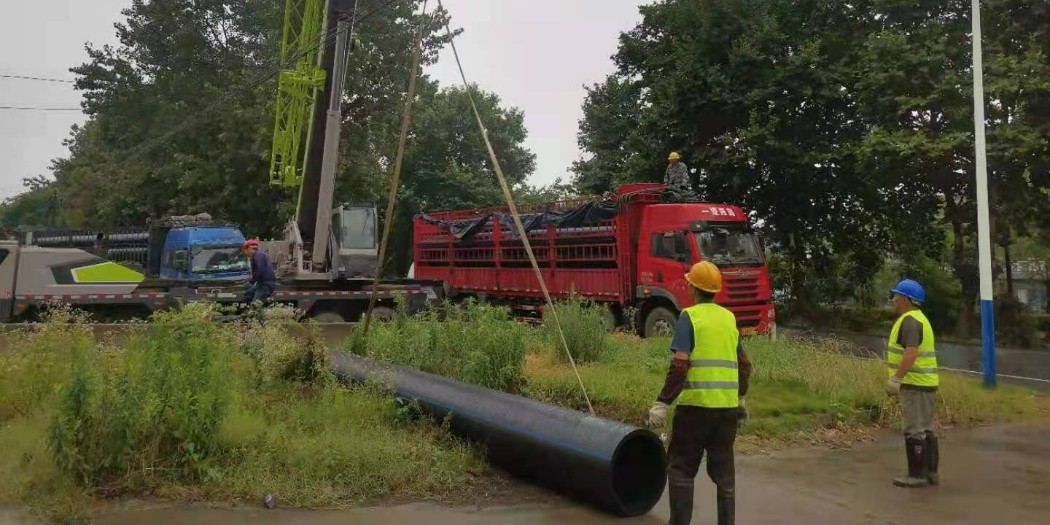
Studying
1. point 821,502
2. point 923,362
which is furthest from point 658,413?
point 923,362

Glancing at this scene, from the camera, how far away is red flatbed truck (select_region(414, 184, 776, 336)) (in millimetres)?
13305

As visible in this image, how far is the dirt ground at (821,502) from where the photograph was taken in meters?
4.88

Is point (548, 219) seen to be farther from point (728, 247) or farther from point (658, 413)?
point (658, 413)

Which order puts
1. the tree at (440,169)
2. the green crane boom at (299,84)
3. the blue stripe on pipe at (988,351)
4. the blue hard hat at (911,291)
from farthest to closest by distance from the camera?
the tree at (440,169) < the green crane boom at (299,84) < the blue stripe on pipe at (988,351) < the blue hard hat at (911,291)

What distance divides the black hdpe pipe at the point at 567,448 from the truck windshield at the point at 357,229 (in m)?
12.3

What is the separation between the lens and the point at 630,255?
14.5 m

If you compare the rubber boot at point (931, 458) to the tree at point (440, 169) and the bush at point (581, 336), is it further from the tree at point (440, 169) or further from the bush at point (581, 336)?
the tree at point (440, 169)

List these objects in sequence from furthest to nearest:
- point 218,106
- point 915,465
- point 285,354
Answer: point 218,106 → point 285,354 → point 915,465

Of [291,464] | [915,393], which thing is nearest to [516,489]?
[291,464]

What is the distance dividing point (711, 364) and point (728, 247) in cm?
931

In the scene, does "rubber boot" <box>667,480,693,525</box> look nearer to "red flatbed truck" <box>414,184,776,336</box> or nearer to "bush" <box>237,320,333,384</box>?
"bush" <box>237,320,333,384</box>

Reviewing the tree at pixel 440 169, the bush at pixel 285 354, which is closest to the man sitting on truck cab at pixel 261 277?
the bush at pixel 285 354

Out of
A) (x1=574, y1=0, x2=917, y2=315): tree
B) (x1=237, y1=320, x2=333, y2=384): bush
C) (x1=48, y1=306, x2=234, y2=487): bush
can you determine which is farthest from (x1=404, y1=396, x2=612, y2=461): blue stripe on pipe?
(x1=574, y1=0, x2=917, y2=315): tree

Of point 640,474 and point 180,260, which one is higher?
point 180,260
